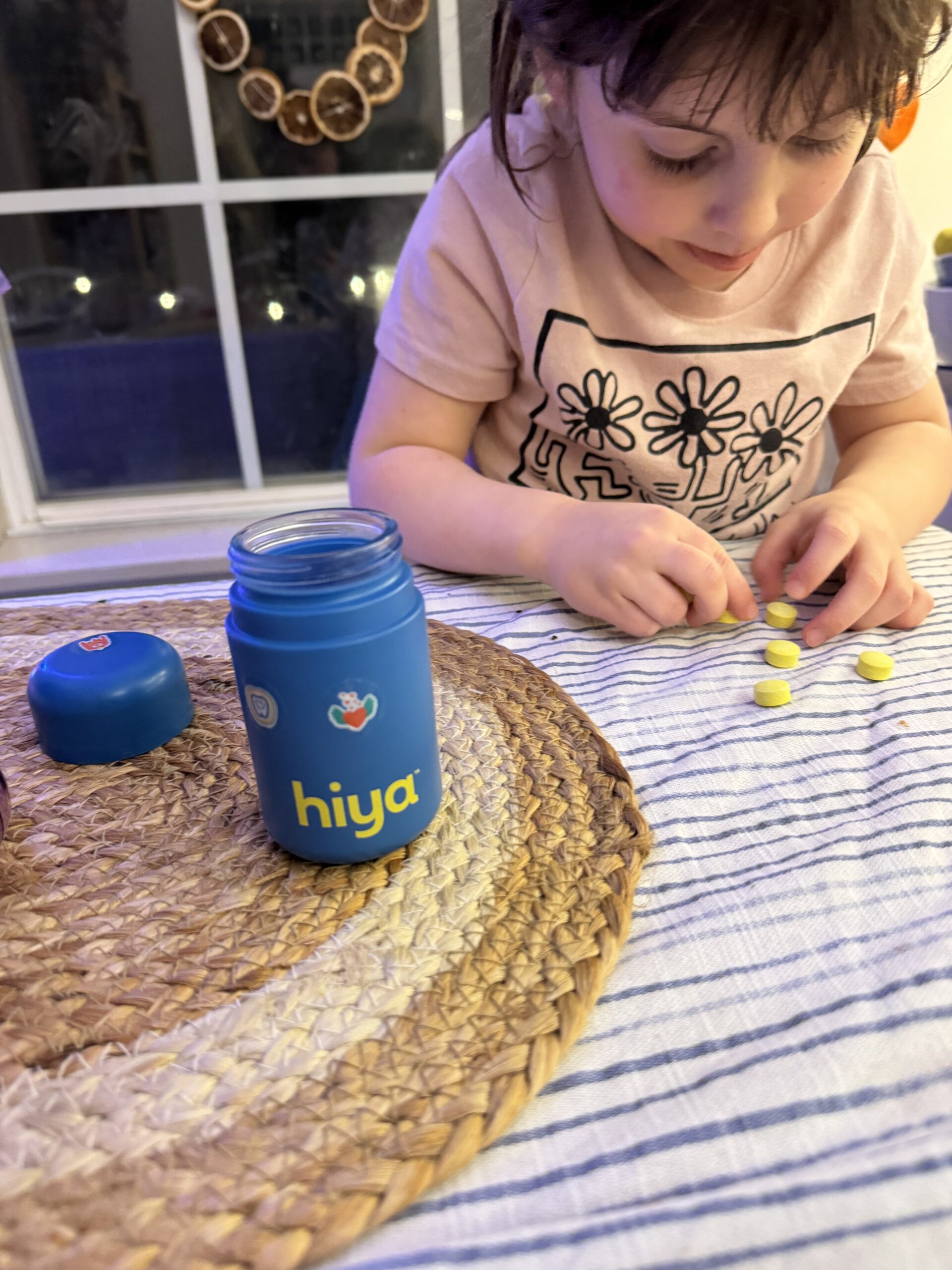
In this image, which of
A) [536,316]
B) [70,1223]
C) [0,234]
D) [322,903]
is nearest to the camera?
[70,1223]

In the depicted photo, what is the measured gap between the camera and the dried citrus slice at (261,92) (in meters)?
1.38

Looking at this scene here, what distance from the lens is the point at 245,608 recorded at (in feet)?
1.04

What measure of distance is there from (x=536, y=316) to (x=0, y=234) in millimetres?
1226

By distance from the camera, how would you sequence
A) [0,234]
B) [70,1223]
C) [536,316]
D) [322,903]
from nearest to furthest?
[70,1223]
[322,903]
[536,316]
[0,234]

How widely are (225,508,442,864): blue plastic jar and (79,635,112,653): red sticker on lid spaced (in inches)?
5.4

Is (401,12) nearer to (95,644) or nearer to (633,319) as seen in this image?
(633,319)

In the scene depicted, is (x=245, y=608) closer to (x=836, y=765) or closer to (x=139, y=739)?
(x=139, y=739)

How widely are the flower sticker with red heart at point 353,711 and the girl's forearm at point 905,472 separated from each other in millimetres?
438

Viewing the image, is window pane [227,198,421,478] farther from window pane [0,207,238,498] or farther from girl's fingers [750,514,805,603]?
girl's fingers [750,514,805,603]

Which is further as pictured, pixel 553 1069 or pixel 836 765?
pixel 836 765

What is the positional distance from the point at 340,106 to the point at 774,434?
3.54 ft

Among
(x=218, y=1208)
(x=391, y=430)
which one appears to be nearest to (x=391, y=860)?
(x=218, y=1208)

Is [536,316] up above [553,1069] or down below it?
above

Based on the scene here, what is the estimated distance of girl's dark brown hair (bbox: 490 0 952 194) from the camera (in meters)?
0.39
